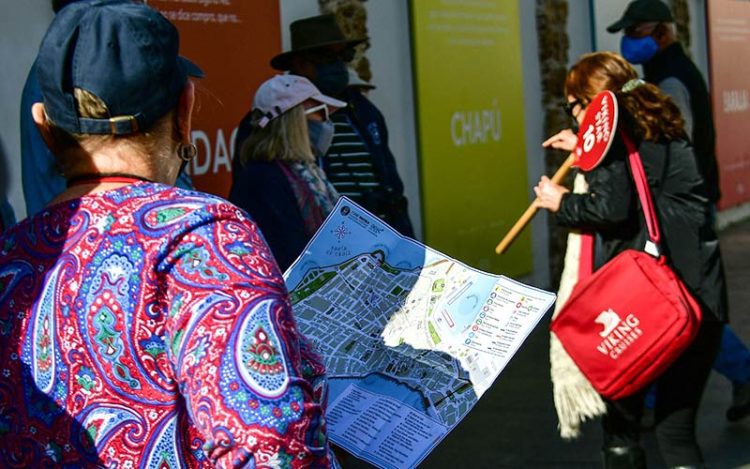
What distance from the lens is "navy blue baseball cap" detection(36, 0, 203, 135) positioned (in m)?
1.42

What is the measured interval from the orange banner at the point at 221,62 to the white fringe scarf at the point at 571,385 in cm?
201

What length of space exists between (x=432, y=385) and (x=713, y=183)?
4745mm

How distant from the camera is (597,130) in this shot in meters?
3.74

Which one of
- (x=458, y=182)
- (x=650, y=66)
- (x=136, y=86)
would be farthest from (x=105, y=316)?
(x=458, y=182)

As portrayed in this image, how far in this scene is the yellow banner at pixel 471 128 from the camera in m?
7.38

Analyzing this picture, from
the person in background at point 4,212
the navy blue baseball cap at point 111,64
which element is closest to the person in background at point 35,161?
the person in background at point 4,212

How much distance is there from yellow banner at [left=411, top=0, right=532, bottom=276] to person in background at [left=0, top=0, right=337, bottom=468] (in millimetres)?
5865

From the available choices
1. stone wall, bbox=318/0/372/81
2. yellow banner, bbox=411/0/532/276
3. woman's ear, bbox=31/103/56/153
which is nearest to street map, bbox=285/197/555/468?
woman's ear, bbox=31/103/56/153

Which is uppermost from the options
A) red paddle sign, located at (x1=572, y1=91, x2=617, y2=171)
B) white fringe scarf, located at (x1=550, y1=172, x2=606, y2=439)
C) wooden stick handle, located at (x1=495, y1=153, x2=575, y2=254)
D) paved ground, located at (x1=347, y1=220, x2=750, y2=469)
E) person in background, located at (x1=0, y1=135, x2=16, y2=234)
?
red paddle sign, located at (x1=572, y1=91, x2=617, y2=171)

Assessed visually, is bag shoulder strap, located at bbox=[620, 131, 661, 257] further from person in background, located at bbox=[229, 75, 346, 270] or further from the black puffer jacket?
person in background, located at bbox=[229, 75, 346, 270]

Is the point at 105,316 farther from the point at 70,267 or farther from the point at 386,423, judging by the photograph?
the point at 386,423

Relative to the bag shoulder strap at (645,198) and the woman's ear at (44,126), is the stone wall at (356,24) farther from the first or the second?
the woman's ear at (44,126)

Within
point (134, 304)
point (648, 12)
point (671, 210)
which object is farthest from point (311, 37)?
point (134, 304)

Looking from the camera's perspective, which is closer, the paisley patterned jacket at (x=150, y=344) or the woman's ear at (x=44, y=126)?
the paisley patterned jacket at (x=150, y=344)
